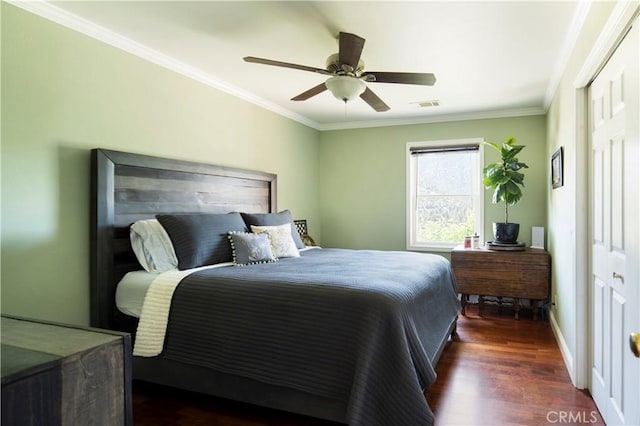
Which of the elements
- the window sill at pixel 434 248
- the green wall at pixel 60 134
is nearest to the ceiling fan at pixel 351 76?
the green wall at pixel 60 134

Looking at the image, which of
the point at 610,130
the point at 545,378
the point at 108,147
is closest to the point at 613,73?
the point at 610,130

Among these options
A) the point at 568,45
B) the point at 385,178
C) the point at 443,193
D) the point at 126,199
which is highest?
the point at 568,45

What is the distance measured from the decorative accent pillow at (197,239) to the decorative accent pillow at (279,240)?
356 millimetres

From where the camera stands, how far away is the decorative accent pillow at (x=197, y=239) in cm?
281

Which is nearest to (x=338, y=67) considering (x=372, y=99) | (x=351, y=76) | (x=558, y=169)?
(x=351, y=76)

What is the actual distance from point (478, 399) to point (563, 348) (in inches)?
46.6

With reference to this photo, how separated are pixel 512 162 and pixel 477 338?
79.5 inches

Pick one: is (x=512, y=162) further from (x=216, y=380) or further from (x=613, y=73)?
(x=216, y=380)

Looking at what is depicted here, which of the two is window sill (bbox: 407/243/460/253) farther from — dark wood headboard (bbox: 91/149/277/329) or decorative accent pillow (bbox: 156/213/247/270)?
decorative accent pillow (bbox: 156/213/247/270)

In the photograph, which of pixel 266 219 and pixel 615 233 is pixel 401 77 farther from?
pixel 266 219

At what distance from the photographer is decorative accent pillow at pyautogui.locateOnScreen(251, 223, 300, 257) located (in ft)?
11.0

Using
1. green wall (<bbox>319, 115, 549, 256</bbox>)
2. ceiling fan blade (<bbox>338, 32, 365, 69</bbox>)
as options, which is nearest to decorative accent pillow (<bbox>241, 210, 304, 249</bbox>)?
ceiling fan blade (<bbox>338, 32, 365, 69</bbox>)

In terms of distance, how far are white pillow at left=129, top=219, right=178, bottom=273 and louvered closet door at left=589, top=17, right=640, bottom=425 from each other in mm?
2630

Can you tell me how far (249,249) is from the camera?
3025mm
